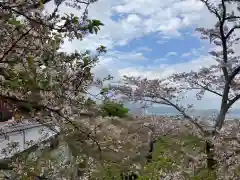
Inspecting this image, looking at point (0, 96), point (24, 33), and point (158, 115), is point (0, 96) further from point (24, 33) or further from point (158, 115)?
point (158, 115)

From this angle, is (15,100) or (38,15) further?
→ (15,100)

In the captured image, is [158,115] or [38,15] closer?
[38,15]

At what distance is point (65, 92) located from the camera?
6.88 feet

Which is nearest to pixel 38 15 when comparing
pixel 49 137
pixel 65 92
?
pixel 65 92

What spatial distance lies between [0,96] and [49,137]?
0.70m

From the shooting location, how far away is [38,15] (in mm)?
1912

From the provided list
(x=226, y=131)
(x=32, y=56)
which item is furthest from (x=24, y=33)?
(x=226, y=131)

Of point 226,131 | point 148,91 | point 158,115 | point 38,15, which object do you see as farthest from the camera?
point 158,115

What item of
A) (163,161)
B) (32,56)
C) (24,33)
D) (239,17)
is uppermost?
(239,17)

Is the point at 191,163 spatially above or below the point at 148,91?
below

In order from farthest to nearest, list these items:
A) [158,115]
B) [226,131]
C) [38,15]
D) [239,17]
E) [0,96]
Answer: [158,115] < [239,17] < [226,131] < [0,96] < [38,15]

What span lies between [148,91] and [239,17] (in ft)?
10.3

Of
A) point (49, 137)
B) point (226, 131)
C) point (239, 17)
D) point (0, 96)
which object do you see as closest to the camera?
point (0, 96)

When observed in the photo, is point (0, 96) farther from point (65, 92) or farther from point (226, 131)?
point (226, 131)
